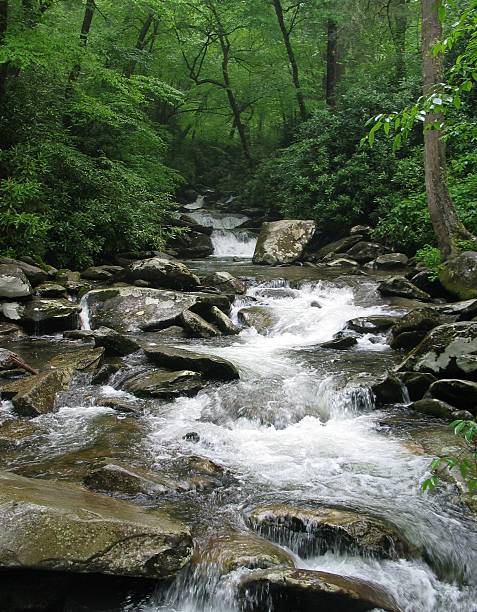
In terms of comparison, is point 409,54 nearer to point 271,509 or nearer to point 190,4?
point 190,4

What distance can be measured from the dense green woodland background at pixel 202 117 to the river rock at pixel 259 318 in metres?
4.53

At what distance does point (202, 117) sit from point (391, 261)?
54.9ft

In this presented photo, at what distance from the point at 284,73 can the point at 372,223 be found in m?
9.88

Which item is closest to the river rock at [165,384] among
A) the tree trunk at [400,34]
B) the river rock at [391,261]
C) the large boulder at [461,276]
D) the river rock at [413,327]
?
the river rock at [413,327]

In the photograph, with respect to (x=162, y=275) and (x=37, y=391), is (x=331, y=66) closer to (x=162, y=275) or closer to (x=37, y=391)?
(x=162, y=275)

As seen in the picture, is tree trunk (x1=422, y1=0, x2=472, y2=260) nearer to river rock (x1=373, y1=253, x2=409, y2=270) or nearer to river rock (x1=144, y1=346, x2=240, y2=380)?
river rock (x1=373, y1=253, x2=409, y2=270)

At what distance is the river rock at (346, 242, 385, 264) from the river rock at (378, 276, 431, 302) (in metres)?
3.76

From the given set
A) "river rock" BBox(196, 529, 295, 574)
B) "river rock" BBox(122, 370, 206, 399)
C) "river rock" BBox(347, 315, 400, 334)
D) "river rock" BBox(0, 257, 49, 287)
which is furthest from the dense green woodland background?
"river rock" BBox(196, 529, 295, 574)

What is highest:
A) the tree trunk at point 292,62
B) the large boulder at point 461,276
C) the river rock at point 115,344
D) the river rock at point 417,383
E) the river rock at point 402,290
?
the tree trunk at point 292,62

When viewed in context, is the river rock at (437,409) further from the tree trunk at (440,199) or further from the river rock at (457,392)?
the tree trunk at (440,199)

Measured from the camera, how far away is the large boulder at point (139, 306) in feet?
31.4

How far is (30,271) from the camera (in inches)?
396

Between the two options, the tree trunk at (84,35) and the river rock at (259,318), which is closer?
the river rock at (259,318)

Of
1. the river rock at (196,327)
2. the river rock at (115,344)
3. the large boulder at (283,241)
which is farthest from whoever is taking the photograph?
the large boulder at (283,241)
